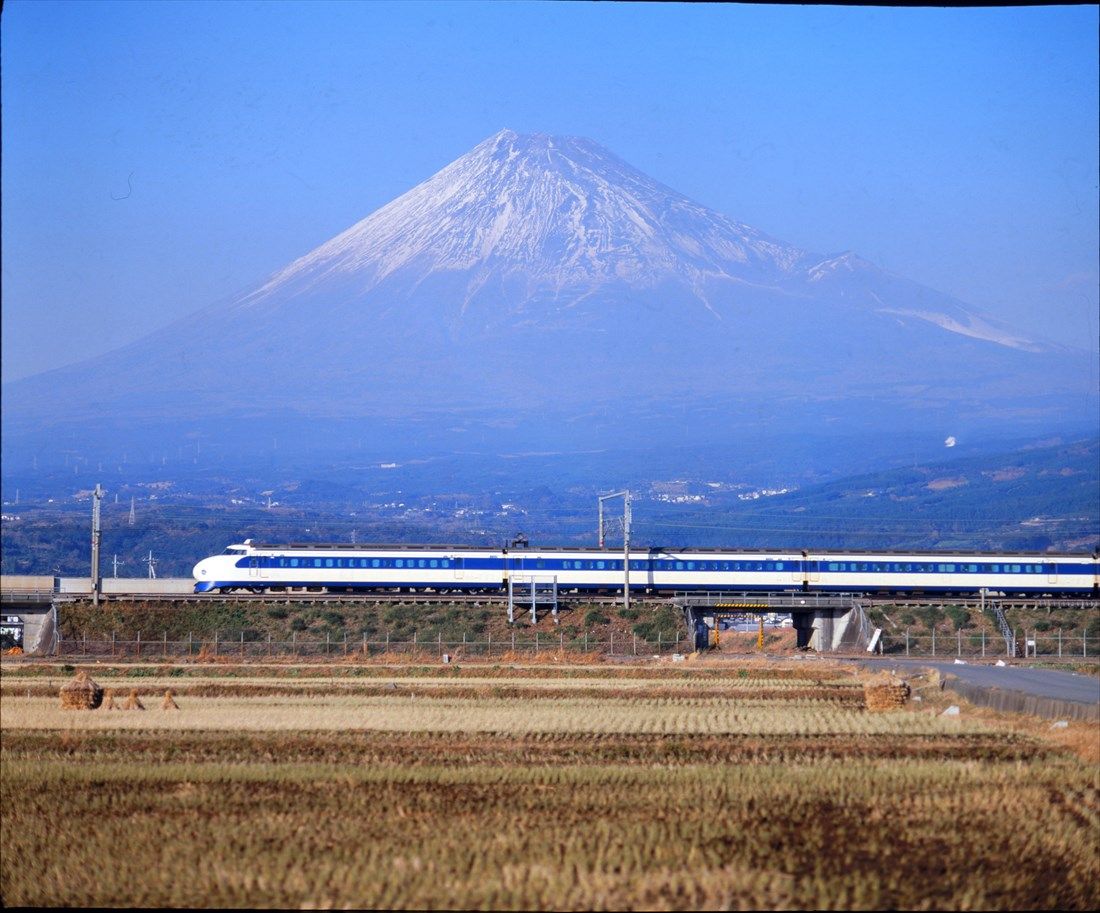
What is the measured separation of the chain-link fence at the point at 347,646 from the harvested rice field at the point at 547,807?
2466cm

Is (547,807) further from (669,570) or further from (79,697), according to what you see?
(669,570)

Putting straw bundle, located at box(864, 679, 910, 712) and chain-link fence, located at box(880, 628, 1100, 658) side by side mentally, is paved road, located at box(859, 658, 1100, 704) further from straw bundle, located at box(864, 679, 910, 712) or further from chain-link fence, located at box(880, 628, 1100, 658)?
chain-link fence, located at box(880, 628, 1100, 658)

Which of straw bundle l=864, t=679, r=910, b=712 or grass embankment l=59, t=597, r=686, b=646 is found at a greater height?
grass embankment l=59, t=597, r=686, b=646

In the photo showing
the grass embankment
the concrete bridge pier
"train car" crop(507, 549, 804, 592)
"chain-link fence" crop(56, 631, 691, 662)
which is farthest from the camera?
"train car" crop(507, 549, 804, 592)

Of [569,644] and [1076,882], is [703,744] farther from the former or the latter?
[569,644]

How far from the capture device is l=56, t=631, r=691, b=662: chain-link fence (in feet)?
194

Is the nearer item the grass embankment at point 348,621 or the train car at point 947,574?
the grass embankment at point 348,621

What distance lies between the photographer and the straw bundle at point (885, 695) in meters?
33.6

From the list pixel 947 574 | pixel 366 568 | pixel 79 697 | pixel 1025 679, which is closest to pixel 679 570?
pixel 947 574

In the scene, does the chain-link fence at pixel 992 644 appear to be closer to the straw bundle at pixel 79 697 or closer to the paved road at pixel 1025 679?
the paved road at pixel 1025 679

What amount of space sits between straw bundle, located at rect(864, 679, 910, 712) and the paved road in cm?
216

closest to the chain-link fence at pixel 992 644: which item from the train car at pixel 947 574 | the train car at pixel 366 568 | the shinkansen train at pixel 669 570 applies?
the train car at pixel 947 574

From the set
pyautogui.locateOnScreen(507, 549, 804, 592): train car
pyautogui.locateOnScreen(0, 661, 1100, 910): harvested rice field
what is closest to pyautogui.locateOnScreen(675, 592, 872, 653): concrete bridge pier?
pyautogui.locateOnScreen(507, 549, 804, 592): train car

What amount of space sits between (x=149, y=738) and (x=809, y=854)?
48.7ft
